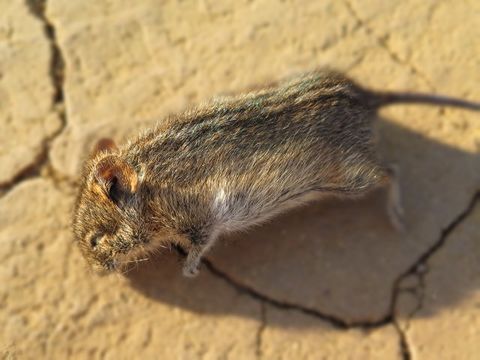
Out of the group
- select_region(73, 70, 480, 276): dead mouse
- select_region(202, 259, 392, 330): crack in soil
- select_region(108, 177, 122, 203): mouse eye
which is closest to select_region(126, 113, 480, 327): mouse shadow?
select_region(202, 259, 392, 330): crack in soil

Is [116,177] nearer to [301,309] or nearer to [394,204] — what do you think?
[301,309]

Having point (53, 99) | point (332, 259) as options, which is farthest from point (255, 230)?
point (53, 99)

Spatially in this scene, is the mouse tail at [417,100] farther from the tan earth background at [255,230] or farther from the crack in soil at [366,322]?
the crack in soil at [366,322]

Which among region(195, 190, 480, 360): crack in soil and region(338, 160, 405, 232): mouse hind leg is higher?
region(338, 160, 405, 232): mouse hind leg

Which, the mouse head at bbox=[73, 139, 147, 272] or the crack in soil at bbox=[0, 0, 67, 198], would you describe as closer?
the mouse head at bbox=[73, 139, 147, 272]

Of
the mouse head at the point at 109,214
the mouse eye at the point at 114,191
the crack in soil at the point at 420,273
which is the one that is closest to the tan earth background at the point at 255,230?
the crack in soil at the point at 420,273

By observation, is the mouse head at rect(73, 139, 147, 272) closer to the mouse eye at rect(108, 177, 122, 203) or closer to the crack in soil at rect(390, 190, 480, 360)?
the mouse eye at rect(108, 177, 122, 203)

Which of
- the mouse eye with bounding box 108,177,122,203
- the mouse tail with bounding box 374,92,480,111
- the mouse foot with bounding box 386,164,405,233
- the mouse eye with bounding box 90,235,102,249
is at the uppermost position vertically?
the mouse eye with bounding box 108,177,122,203

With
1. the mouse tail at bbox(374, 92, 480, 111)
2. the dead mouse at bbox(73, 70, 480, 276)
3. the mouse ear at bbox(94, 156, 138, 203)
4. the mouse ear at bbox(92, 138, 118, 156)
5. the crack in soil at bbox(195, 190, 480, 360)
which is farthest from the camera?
the mouse tail at bbox(374, 92, 480, 111)

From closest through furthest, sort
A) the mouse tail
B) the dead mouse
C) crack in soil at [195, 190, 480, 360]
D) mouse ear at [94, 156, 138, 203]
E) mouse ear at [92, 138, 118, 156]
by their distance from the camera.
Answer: mouse ear at [94, 156, 138, 203], the dead mouse, mouse ear at [92, 138, 118, 156], crack in soil at [195, 190, 480, 360], the mouse tail
